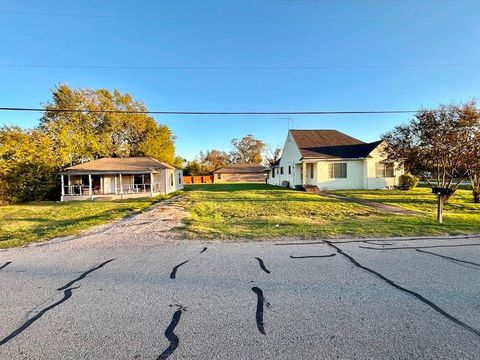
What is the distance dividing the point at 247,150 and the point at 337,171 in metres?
51.8

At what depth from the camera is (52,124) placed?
27.8 meters

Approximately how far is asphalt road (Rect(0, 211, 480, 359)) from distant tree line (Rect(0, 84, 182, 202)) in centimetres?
1617

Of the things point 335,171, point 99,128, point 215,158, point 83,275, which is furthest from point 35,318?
point 215,158

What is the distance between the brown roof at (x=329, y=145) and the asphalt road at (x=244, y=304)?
17719mm

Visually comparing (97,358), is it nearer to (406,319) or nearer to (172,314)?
(172,314)

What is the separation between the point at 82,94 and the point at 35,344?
116 ft

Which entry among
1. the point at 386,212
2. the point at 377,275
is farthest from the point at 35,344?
the point at 386,212

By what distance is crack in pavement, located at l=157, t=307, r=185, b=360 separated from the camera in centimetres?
232

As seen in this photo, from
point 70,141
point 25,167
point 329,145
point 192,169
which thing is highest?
point 70,141

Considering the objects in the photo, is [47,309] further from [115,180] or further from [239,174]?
[239,174]

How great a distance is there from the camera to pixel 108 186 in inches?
915

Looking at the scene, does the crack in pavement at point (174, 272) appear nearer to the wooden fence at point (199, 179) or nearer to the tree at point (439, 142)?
the tree at point (439, 142)

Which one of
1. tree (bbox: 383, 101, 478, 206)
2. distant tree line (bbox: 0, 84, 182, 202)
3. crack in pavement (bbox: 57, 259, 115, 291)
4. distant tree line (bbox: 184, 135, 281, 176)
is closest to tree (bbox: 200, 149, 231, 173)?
distant tree line (bbox: 184, 135, 281, 176)

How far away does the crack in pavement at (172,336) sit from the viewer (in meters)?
2.32
